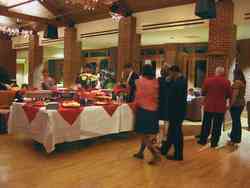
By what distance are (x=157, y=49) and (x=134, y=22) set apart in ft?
15.1

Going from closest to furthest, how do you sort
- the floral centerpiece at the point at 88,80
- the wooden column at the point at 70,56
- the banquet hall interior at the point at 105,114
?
the banquet hall interior at the point at 105,114 → the floral centerpiece at the point at 88,80 → the wooden column at the point at 70,56

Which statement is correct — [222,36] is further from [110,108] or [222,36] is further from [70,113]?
[70,113]

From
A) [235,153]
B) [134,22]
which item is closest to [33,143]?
[235,153]

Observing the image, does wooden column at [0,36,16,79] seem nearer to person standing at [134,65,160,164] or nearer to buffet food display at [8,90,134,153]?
buffet food display at [8,90,134,153]

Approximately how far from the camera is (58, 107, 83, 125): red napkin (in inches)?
152

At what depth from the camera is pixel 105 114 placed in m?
4.41

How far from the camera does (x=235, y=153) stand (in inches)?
183

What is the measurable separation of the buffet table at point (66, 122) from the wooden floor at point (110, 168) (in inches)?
12.0

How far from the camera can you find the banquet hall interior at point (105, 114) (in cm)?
341

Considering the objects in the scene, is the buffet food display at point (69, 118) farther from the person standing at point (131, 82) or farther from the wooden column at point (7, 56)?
the wooden column at point (7, 56)

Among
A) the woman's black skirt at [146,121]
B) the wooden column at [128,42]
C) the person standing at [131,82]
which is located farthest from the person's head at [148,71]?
the wooden column at [128,42]

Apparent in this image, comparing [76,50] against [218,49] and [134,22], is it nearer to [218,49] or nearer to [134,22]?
[134,22]

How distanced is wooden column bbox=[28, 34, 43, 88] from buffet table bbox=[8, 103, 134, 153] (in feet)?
29.0

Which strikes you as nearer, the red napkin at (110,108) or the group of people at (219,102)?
the red napkin at (110,108)
